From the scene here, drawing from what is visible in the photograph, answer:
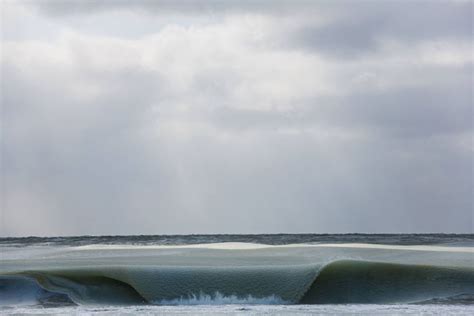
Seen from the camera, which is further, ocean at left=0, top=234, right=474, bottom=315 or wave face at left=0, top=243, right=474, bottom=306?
wave face at left=0, top=243, right=474, bottom=306

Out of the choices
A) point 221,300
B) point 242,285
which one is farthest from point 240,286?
point 221,300

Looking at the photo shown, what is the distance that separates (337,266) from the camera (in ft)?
78.8

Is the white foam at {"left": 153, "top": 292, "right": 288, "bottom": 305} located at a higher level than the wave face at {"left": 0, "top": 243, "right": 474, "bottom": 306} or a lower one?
lower

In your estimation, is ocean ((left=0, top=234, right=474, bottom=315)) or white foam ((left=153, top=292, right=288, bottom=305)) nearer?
ocean ((left=0, top=234, right=474, bottom=315))

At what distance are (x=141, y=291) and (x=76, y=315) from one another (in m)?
3.85

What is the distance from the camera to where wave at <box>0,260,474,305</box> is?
22.3 metres

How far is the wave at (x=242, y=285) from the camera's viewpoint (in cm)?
2230

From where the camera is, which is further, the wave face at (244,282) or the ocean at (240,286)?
the wave face at (244,282)

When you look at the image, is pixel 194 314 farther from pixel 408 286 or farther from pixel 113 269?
pixel 408 286

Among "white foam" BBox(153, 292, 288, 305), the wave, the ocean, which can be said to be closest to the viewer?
the ocean

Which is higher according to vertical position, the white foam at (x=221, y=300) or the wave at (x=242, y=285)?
the wave at (x=242, y=285)

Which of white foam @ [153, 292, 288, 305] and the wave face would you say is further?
the wave face

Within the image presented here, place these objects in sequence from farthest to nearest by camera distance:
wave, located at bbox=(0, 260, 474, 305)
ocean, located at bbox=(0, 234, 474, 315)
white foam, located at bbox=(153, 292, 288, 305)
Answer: wave, located at bbox=(0, 260, 474, 305) < white foam, located at bbox=(153, 292, 288, 305) < ocean, located at bbox=(0, 234, 474, 315)

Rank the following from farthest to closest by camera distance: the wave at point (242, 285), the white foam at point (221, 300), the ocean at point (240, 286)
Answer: the wave at point (242, 285) < the white foam at point (221, 300) < the ocean at point (240, 286)
